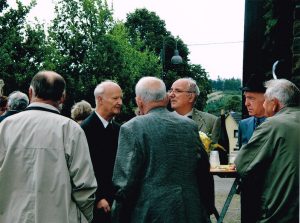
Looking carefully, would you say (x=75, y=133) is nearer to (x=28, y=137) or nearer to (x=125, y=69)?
(x=28, y=137)

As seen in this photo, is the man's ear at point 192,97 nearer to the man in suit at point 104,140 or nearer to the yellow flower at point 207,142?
the yellow flower at point 207,142

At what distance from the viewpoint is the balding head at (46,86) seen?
4012 millimetres

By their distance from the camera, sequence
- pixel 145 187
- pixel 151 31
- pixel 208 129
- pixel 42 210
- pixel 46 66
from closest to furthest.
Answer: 1. pixel 42 210
2. pixel 145 187
3. pixel 208 129
4. pixel 46 66
5. pixel 151 31

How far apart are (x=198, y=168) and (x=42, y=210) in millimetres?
1284

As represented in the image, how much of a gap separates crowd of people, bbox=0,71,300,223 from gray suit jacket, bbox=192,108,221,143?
174cm

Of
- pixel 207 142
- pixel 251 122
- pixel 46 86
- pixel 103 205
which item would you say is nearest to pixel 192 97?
pixel 207 142

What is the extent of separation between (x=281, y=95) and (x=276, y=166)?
2.10 ft

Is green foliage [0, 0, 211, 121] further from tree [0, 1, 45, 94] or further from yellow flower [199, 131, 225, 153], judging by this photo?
yellow flower [199, 131, 225, 153]

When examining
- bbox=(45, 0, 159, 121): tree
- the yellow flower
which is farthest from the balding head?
bbox=(45, 0, 159, 121): tree

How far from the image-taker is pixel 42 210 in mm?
3777

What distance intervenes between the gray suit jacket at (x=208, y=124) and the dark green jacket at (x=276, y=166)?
6.54 feet

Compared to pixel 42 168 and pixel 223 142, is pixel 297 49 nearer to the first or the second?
pixel 223 142

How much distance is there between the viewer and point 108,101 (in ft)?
18.1

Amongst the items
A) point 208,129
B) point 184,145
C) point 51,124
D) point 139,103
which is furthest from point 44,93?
point 208,129
